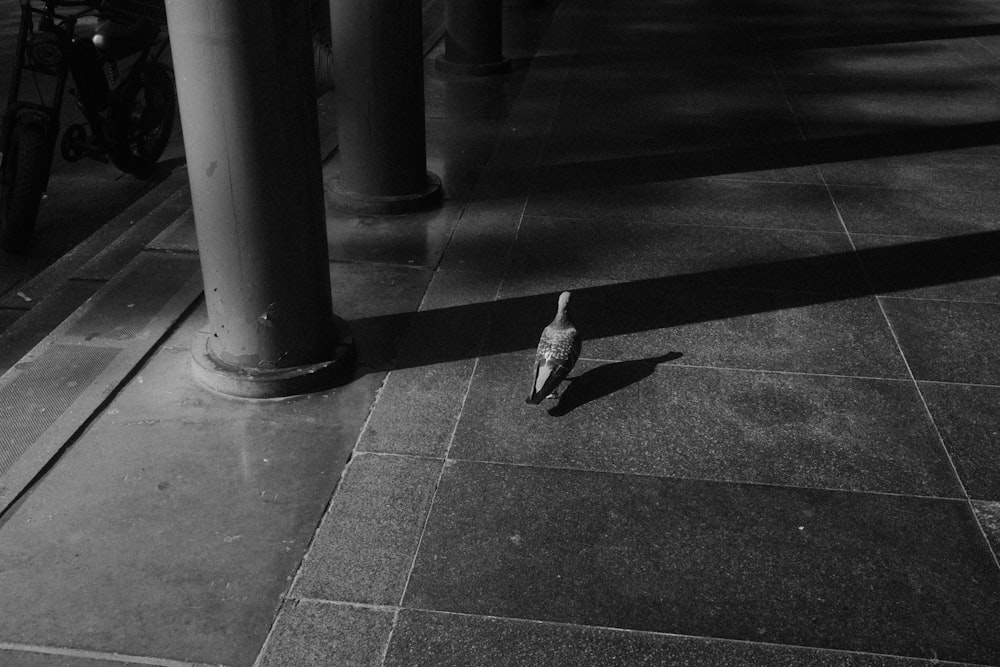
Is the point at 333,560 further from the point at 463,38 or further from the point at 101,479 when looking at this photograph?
the point at 463,38

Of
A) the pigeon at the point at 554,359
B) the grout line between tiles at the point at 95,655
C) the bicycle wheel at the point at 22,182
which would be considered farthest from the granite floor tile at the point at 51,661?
the bicycle wheel at the point at 22,182

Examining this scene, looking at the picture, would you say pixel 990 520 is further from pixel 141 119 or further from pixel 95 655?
pixel 141 119

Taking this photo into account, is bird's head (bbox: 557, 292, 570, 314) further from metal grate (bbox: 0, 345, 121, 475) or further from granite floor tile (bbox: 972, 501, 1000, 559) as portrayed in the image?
metal grate (bbox: 0, 345, 121, 475)

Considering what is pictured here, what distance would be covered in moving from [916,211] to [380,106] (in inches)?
146

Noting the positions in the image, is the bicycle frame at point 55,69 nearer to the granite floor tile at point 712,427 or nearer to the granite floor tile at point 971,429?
the granite floor tile at point 712,427

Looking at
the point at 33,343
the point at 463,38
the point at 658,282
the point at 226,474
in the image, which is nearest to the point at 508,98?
the point at 463,38

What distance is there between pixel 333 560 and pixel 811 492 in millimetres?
1918

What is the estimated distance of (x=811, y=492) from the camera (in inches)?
161

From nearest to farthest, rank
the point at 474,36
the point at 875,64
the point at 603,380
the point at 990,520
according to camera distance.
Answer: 1. the point at 990,520
2. the point at 603,380
3. the point at 474,36
4. the point at 875,64

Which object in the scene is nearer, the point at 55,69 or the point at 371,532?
the point at 371,532

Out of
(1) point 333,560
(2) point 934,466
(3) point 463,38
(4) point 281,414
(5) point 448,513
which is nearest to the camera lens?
(1) point 333,560

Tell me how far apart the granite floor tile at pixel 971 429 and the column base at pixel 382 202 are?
340 cm

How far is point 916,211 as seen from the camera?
274 inches

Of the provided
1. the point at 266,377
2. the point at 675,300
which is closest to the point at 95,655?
the point at 266,377
